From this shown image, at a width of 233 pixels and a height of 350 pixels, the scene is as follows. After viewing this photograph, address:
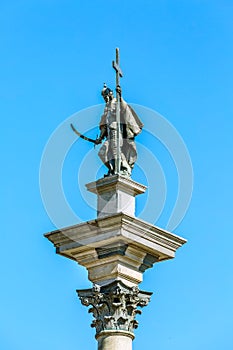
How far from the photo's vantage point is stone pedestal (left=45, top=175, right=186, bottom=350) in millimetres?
21344

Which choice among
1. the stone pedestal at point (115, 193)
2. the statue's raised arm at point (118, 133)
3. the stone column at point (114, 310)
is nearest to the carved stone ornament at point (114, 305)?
the stone column at point (114, 310)

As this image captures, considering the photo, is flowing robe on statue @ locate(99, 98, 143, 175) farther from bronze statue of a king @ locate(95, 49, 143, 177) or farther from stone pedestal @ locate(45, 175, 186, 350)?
stone pedestal @ locate(45, 175, 186, 350)

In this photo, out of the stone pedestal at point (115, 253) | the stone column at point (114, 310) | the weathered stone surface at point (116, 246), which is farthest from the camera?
the weathered stone surface at point (116, 246)

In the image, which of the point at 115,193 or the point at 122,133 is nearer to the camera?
the point at 115,193

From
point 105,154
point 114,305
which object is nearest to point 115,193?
point 105,154

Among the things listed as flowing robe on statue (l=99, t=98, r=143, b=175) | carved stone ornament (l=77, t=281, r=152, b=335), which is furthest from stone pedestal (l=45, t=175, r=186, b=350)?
flowing robe on statue (l=99, t=98, r=143, b=175)

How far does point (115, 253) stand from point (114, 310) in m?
1.11

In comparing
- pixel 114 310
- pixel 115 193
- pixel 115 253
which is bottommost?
pixel 114 310

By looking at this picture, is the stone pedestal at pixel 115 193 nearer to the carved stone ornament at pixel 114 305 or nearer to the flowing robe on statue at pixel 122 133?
the flowing robe on statue at pixel 122 133

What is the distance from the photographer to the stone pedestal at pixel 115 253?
70.0 ft

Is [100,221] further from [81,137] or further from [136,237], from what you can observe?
[81,137]

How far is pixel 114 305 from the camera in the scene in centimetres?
2141

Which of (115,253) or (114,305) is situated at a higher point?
(115,253)

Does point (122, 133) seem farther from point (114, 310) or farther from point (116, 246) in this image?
point (114, 310)
